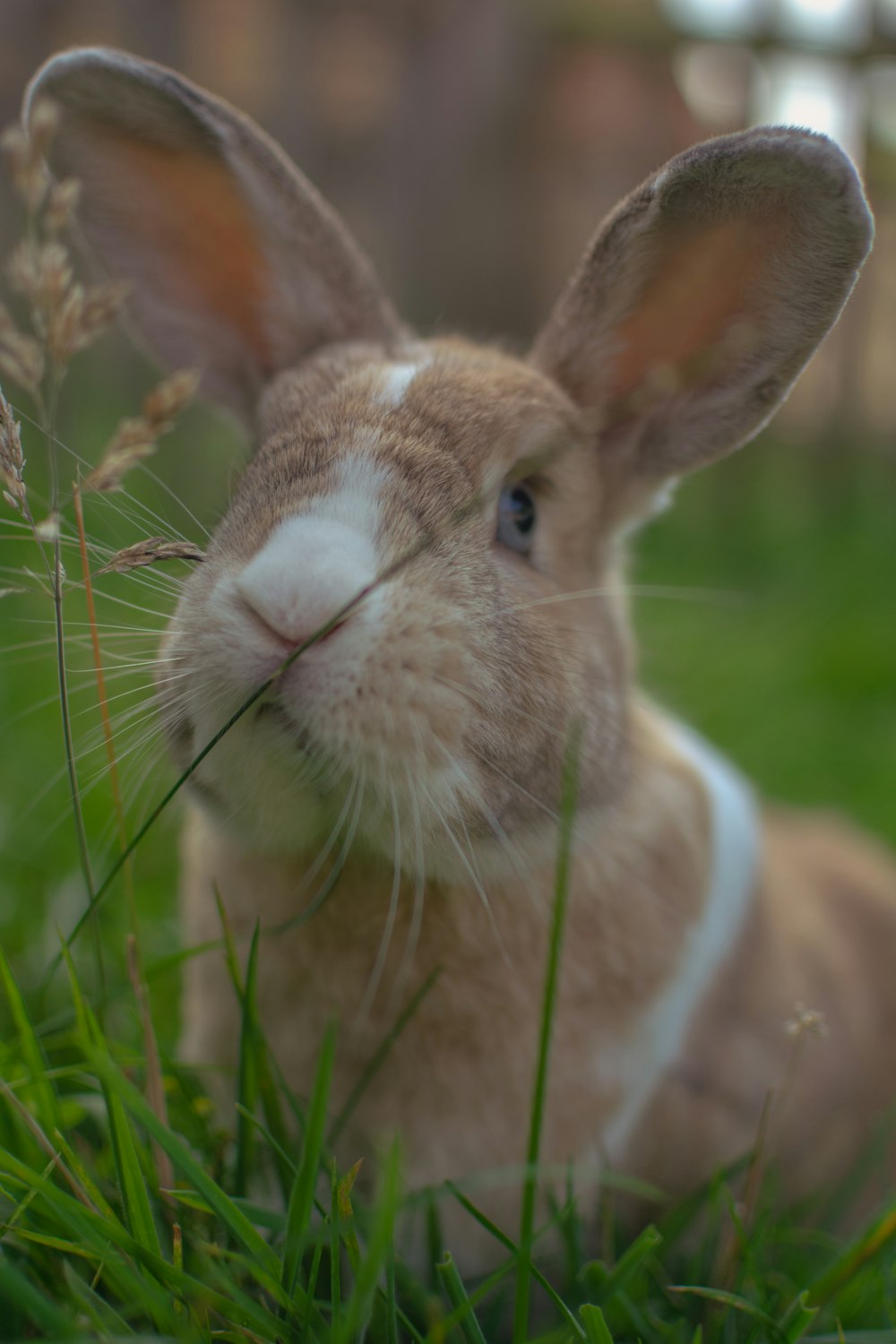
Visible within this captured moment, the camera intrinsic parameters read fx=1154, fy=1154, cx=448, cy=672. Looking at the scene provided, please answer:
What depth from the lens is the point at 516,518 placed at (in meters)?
1.88

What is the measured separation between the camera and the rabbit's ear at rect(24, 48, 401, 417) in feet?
6.50

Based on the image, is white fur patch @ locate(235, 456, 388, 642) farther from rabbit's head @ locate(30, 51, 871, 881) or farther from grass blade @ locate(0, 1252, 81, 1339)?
grass blade @ locate(0, 1252, 81, 1339)

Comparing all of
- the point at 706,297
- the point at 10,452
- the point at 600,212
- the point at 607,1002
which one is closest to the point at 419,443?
the point at 10,452

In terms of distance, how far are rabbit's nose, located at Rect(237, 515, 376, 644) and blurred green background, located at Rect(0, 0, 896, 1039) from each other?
2880mm

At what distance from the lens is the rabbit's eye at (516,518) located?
186cm

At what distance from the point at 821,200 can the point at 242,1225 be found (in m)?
1.58

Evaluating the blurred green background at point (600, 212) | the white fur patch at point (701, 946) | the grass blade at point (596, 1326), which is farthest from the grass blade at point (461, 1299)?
the blurred green background at point (600, 212)

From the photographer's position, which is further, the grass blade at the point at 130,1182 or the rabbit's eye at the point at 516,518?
the rabbit's eye at the point at 516,518

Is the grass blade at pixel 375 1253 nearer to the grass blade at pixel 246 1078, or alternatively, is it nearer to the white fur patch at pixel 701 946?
the grass blade at pixel 246 1078

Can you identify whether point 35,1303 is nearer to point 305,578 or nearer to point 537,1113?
point 537,1113

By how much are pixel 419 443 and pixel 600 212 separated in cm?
595

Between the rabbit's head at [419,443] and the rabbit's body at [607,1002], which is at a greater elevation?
the rabbit's head at [419,443]

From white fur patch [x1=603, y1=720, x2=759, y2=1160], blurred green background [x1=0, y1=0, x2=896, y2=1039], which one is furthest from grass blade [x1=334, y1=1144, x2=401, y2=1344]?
blurred green background [x1=0, y1=0, x2=896, y2=1039]

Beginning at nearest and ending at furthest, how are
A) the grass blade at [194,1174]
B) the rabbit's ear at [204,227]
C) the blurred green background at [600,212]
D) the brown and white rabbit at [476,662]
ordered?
the grass blade at [194,1174], the brown and white rabbit at [476,662], the rabbit's ear at [204,227], the blurred green background at [600,212]
